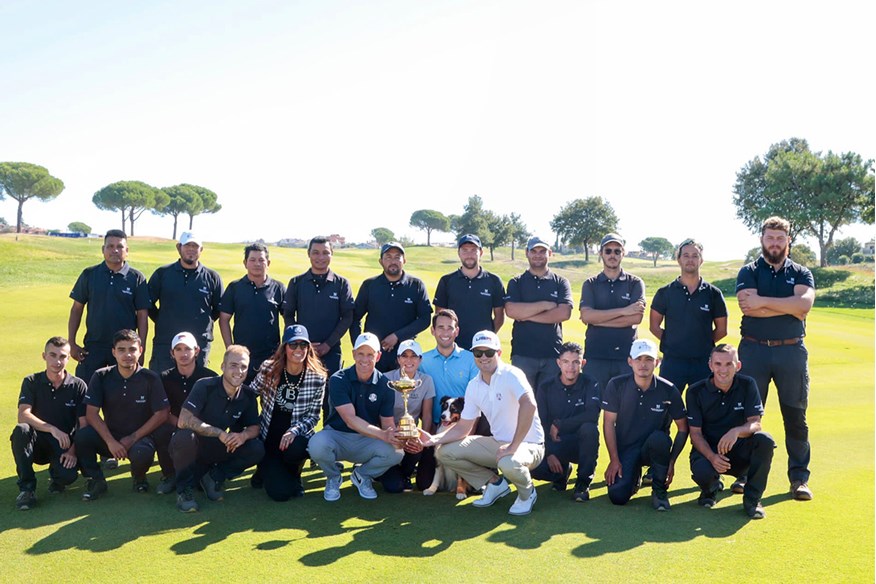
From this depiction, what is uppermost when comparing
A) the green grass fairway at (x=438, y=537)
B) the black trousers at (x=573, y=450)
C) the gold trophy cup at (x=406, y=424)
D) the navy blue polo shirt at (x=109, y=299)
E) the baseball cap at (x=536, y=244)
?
the baseball cap at (x=536, y=244)

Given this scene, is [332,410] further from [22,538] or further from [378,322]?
[22,538]

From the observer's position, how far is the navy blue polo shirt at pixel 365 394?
23.8 ft

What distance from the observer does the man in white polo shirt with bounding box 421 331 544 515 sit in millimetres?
6711

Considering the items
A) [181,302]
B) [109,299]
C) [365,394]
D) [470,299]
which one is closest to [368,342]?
[365,394]

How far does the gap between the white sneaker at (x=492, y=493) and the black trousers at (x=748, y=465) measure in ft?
6.01

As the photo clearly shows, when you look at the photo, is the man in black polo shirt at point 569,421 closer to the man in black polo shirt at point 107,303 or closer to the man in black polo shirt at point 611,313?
the man in black polo shirt at point 611,313

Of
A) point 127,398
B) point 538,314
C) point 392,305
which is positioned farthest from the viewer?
point 392,305

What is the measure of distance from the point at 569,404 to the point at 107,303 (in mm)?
5541

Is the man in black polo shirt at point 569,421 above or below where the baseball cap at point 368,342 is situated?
below

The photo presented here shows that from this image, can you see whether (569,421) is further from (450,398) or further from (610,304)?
(610,304)

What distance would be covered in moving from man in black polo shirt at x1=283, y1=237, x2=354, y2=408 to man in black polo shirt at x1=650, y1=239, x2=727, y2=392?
3.87m

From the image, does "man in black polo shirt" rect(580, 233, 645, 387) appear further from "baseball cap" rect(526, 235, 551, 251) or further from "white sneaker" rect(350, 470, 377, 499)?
"white sneaker" rect(350, 470, 377, 499)

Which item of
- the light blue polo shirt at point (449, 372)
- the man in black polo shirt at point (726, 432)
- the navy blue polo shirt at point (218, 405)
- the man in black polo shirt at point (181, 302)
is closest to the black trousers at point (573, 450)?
the man in black polo shirt at point (726, 432)

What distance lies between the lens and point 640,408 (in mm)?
7078
